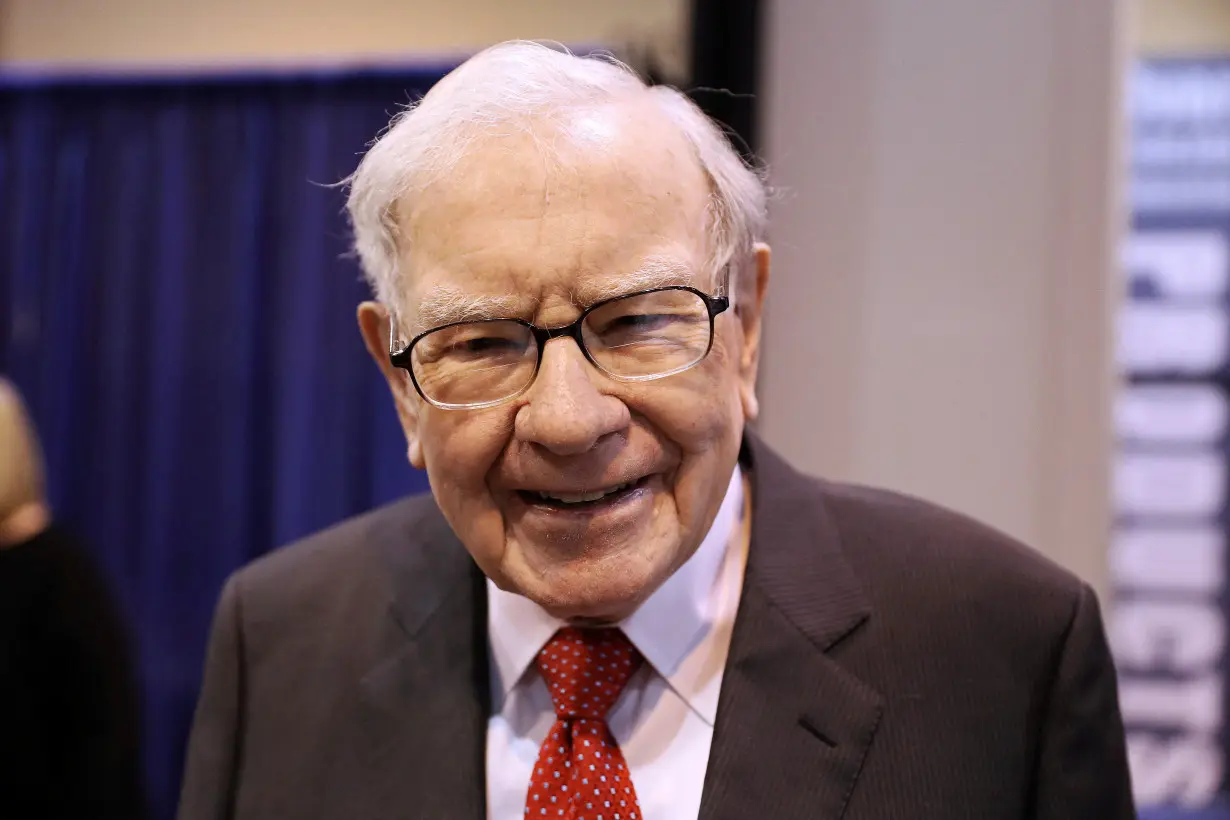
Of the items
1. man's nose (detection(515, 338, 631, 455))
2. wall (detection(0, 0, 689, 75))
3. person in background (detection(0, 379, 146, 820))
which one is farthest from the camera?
wall (detection(0, 0, 689, 75))

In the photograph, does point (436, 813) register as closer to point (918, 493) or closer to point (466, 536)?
point (466, 536)

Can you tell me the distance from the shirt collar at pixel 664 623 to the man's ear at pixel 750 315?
101mm

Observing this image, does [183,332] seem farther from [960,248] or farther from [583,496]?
[583,496]

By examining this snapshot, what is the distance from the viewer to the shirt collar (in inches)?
41.6

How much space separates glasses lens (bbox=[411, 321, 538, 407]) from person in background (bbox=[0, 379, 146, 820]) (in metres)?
1.56

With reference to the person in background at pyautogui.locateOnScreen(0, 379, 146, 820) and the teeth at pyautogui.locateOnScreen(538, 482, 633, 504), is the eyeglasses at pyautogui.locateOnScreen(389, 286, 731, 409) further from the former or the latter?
the person in background at pyautogui.locateOnScreen(0, 379, 146, 820)

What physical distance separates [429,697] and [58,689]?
138cm

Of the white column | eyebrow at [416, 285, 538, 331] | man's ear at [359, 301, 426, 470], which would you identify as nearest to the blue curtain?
the white column

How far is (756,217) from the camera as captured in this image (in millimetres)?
1116

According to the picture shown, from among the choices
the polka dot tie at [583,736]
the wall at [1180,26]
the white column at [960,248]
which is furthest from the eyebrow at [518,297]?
the wall at [1180,26]

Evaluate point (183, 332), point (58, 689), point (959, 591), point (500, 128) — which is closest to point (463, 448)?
point (500, 128)

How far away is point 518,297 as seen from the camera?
36.2 inches

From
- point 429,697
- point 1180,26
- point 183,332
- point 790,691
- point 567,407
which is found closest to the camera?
point 567,407

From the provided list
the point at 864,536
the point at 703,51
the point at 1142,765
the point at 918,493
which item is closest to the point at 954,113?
the point at 703,51
